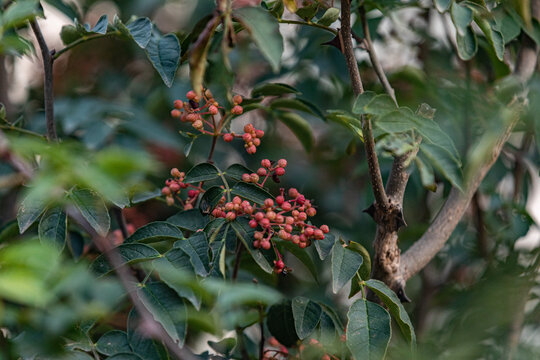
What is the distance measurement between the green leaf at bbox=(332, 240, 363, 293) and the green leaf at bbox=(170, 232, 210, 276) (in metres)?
0.14

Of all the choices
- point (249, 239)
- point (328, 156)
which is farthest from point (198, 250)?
point (328, 156)

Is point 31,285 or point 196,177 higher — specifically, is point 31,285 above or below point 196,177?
above

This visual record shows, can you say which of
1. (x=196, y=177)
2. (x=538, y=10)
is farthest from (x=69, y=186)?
(x=538, y=10)

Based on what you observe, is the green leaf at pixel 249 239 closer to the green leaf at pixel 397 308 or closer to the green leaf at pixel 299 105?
the green leaf at pixel 397 308

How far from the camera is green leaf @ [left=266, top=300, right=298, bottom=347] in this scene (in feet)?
2.71

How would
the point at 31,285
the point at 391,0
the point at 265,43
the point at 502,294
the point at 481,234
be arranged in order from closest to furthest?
the point at 31,285, the point at 265,43, the point at 502,294, the point at 391,0, the point at 481,234

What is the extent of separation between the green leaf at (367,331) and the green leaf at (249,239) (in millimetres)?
108

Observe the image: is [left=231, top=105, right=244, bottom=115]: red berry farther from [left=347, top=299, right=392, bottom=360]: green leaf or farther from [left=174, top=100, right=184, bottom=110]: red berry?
[left=347, top=299, right=392, bottom=360]: green leaf

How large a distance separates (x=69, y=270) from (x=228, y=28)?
0.25 m

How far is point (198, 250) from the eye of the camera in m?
0.66

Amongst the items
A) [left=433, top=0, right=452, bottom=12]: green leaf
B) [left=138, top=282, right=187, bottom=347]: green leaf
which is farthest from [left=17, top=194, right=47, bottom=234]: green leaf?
[left=433, top=0, right=452, bottom=12]: green leaf

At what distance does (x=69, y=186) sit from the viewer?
27.8 inches

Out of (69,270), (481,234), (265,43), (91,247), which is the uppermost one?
(265,43)

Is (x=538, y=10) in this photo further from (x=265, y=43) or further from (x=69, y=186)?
(x=69, y=186)
